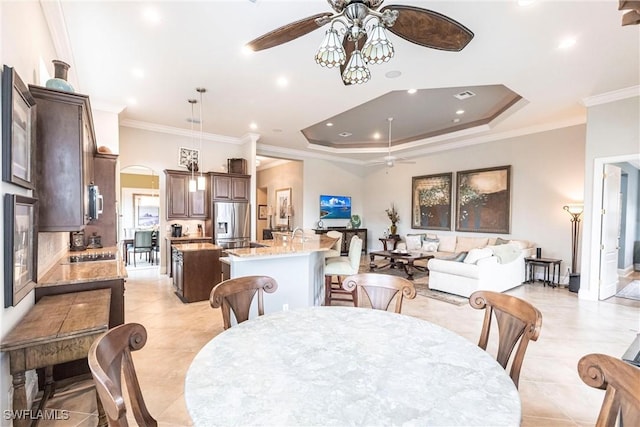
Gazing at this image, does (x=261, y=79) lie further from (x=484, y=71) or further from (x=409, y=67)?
(x=484, y=71)

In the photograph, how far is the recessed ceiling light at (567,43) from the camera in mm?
3080

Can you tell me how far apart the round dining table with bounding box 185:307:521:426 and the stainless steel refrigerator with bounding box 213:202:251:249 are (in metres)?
5.20

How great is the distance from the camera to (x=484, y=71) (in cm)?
377

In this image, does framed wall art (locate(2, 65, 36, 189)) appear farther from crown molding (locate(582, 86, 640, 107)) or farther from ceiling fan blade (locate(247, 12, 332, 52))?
crown molding (locate(582, 86, 640, 107))

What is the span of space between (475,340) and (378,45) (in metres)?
3.11

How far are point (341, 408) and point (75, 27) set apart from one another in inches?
159

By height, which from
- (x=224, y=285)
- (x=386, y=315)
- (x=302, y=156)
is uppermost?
(x=302, y=156)

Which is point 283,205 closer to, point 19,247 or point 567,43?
point 567,43

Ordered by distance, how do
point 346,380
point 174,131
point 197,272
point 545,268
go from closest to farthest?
point 346,380 < point 197,272 < point 545,268 < point 174,131

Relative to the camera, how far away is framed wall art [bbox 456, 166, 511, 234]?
22.4ft

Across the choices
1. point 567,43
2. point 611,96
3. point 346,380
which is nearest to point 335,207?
point 611,96

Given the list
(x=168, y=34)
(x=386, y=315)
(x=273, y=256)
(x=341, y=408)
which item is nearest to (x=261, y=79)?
(x=168, y=34)

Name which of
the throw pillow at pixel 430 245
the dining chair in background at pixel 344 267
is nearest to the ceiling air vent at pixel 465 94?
the dining chair in background at pixel 344 267

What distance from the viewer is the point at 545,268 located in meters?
6.03
